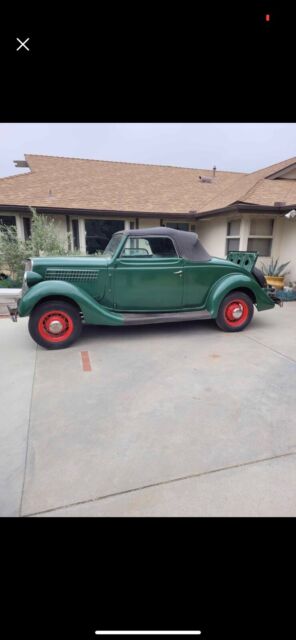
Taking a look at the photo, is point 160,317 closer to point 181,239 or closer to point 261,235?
point 181,239

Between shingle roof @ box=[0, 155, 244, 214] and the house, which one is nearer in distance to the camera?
the house

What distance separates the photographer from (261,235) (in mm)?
9523

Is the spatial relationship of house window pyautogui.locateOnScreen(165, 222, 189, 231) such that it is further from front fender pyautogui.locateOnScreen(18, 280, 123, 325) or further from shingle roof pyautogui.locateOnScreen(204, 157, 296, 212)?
front fender pyautogui.locateOnScreen(18, 280, 123, 325)

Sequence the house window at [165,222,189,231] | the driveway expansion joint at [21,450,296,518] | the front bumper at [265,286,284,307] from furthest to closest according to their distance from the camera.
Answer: the house window at [165,222,189,231] < the front bumper at [265,286,284,307] < the driveway expansion joint at [21,450,296,518]

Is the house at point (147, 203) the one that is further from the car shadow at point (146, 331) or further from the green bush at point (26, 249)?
the car shadow at point (146, 331)

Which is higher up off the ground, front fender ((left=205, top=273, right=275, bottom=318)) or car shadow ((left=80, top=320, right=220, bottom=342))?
front fender ((left=205, top=273, right=275, bottom=318))

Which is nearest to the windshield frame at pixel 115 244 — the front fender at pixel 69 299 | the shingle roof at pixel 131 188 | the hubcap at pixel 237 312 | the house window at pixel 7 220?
the front fender at pixel 69 299

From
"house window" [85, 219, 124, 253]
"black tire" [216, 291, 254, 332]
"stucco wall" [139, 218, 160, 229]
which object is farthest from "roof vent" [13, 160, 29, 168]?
"black tire" [216, 291, 254, 332]

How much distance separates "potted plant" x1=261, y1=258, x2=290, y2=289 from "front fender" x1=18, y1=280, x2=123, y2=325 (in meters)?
5.80

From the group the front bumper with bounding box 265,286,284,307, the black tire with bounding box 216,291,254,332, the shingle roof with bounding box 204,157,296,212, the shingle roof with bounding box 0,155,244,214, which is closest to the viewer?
the black tire with bounding box 216,291,254,332

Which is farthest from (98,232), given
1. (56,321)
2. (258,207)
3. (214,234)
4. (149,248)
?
(56,321)

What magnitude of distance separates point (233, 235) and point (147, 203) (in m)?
3.45

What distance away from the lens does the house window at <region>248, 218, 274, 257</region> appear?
372 inches
